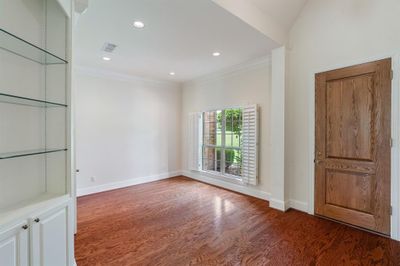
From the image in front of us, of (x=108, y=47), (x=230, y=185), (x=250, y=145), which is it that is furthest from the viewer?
(x=230, y=185)

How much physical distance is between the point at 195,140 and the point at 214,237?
3.08m

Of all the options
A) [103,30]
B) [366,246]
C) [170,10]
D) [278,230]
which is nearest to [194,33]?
[170,10]

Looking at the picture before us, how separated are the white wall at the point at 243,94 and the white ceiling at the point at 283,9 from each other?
72 centimetres

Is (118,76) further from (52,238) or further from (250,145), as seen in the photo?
(52,238)

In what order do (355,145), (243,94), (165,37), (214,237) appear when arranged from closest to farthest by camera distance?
(214,237)
(355,145)
(165,37)
(243,94)

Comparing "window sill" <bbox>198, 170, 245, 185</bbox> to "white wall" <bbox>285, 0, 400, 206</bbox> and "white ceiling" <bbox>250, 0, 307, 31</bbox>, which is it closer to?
"white wall" <bbox>285, 0, 400, 206</bbox>

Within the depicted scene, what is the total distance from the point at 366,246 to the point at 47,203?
3262mm

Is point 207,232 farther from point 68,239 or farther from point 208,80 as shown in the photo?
point 208,80

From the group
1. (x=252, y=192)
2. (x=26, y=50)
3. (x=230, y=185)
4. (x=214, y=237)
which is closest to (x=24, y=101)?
(x=26, y=50)

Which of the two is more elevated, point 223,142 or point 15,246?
point 223,142

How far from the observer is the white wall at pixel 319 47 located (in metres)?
2.60

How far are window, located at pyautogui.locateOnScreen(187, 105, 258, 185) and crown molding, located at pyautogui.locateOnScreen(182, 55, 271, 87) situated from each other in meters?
0.80

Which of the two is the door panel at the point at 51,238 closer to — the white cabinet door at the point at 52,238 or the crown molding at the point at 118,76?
the white cabinet door at the point at 52,238

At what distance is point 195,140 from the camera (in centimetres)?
542
